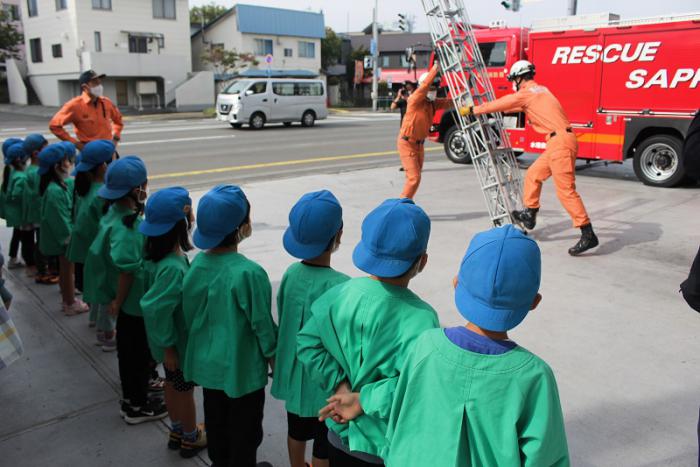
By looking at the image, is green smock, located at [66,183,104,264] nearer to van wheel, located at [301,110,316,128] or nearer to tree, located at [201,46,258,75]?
van wheel, located at [301,110,316,128]

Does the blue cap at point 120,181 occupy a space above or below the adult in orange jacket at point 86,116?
below

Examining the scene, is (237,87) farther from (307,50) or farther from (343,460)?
(307,50)

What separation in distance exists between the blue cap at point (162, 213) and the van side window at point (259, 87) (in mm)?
20715

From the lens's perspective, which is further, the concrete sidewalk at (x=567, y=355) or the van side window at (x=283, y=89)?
the van side window at (x=283, y=89)

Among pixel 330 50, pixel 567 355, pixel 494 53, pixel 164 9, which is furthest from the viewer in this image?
pixel 330 50

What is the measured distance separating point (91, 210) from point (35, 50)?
42431 millimetres

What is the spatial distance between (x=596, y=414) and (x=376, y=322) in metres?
2.08

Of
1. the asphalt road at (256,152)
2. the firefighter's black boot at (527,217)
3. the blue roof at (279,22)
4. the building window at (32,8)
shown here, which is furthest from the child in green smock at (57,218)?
the blue roof at (279,22)

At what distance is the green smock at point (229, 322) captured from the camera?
98.3 inches

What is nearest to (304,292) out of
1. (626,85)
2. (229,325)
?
(229,325)

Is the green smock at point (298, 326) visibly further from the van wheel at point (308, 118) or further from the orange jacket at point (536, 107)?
the van wheel at point (308, 118)

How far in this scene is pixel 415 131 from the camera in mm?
7684

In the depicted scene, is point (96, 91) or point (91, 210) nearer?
point (91, 210)

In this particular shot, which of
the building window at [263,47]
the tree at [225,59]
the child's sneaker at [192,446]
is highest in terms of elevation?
the building window at [263,47]
